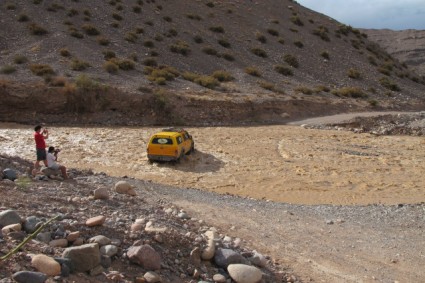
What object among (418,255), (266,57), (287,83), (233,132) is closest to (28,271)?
(418,255)

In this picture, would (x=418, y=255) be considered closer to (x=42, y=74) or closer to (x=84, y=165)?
(x=84, y=165)

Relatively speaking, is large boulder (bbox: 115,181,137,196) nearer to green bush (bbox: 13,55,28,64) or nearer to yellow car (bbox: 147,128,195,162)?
yellow car (bbox: 147,128,195,162)

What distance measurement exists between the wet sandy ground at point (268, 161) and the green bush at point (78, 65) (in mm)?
9546

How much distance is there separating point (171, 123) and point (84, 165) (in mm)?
13251

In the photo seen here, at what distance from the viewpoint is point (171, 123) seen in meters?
35.3

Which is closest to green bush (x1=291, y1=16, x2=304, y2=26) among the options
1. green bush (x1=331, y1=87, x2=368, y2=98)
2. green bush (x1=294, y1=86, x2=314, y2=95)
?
green bush (x1=331, y1=87, x2=368, y2=98)

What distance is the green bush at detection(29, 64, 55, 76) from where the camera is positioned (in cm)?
3769

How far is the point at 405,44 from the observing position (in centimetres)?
10500

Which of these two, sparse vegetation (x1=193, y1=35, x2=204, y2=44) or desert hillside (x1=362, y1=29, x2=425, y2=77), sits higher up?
desert hillside (x1=362, y1=29, x2=425, y2=77)

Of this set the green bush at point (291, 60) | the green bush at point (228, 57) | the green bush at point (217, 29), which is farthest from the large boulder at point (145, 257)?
the green bush at point (217, 29)

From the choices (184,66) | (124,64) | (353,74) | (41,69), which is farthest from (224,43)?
(41,69)

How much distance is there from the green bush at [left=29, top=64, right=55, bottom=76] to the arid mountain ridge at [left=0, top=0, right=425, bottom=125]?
0.08m

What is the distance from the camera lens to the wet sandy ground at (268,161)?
64.5 ft

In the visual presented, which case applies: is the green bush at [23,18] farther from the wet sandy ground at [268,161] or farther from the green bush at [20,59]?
the wet sandy ground at [268,161]
